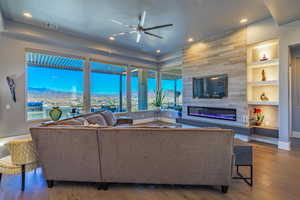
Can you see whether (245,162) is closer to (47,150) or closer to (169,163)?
(169,163)

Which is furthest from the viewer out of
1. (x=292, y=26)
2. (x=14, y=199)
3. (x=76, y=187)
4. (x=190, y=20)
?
(x=190, y=20)

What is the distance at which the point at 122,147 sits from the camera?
6.34 feet

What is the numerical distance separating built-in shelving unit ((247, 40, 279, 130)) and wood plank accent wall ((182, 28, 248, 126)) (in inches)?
8.2

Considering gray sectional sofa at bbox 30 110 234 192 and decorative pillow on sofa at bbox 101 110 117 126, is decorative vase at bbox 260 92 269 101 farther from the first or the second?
decorative pillow on sofa at bbox 101 110 117 126

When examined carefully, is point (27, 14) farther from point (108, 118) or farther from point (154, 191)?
point (154, 191)

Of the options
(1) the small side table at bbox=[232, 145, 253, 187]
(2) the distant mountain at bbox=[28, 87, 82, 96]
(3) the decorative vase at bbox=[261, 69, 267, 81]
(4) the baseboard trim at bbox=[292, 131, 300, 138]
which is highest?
(3) the decorative vase at bbox=[261, 69, 267, 81]

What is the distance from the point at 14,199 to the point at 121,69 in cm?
583

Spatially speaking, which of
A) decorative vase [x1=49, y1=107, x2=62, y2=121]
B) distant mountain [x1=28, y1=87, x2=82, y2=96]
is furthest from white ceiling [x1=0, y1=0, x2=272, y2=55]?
decorative vase [x1=49, y1=107, x2=62, y2=121]

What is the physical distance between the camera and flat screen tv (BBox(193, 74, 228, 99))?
500 centimetres

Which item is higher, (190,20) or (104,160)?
A: (190,20)

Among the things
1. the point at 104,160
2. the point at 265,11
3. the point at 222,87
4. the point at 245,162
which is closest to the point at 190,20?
the point at 265,11

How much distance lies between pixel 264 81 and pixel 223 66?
1265mm

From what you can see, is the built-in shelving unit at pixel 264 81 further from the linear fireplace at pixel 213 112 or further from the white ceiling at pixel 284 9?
the white ceiling at pixel 284 9

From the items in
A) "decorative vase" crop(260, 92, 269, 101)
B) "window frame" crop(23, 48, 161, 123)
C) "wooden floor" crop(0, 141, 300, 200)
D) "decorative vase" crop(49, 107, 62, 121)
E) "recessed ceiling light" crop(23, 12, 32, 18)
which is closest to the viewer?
"wooden floor" crop(0, 141, 300, 200)
